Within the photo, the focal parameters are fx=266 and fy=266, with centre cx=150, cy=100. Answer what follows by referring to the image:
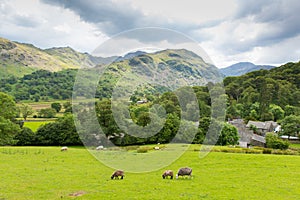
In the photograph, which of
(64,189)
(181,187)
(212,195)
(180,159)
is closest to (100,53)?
(64,189)

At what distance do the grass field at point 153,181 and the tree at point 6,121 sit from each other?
21.1 meters

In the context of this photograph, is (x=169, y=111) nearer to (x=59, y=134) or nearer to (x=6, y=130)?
(x=59, y=134)

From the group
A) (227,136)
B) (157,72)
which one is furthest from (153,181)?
(227,136)

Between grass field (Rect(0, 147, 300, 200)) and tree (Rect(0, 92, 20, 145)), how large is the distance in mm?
21051

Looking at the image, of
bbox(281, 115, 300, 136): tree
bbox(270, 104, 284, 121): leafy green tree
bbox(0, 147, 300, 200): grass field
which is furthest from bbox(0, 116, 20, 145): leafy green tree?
bbox(270, 104, 284, 121): leafy green tree

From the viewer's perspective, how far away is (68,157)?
94.3ft

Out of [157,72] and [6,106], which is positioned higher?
[157,72]

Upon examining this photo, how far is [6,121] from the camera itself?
4619 cm

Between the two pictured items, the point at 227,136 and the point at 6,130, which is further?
the point at 227,136

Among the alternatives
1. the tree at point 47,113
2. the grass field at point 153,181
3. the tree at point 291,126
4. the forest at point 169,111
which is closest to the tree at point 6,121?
the forest at point 169,111

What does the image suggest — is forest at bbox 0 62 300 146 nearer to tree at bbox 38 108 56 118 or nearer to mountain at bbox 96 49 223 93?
mountain at bbox 96 49 223 93

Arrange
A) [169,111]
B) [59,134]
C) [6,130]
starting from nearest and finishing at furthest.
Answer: [169,111]
[6,130]
[59,134]

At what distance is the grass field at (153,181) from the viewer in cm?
1462

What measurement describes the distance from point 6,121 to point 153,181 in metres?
38.0
